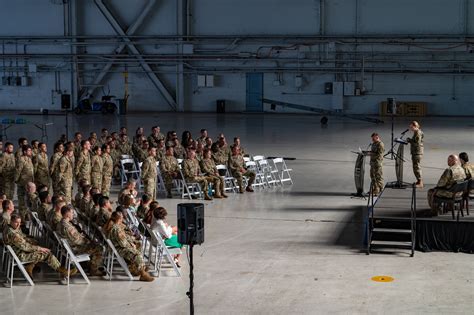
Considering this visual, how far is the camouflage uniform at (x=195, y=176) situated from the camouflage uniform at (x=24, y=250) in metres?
6.47

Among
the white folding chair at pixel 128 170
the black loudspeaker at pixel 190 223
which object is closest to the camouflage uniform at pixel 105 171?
the white folding chair at pixel 128 170

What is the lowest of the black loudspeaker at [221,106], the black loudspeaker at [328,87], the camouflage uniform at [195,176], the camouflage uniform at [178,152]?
the camouflage uniform at [195,176]

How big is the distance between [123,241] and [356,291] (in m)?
3.25

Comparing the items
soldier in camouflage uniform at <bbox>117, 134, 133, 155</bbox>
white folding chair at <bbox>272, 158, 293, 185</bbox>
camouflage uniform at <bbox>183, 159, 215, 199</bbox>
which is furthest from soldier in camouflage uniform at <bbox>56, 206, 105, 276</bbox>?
soldier in camouflage uniform at <bbox>117, 134, 133, 155</bbox>

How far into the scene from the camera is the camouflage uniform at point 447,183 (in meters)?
12.8

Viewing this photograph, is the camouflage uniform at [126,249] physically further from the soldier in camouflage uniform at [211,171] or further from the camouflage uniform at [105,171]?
the soldier in camouflage uniform at [211,171]

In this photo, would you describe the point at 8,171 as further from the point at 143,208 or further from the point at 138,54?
the point at 138,54

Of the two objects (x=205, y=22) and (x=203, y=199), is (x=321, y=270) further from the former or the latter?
(x=205, y=22)

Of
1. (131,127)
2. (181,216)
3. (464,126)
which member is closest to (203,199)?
(181,216)

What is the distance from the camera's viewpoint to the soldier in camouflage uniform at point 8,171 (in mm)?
14758

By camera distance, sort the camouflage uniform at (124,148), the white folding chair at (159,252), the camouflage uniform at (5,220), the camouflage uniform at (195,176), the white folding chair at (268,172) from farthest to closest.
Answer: the camouflage uniform at (124,148) → the white folding chair at (268,172) → the camouflage uniform at (195,176) → the white folding chair at (159,252) → the camouflage uniform at (5,220)

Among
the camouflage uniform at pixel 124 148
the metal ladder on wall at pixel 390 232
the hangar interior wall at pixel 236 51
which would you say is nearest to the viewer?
the metal ladder on wall at pixel 390 232

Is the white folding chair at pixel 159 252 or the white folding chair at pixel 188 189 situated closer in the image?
the white folding chair at pixel 159 252

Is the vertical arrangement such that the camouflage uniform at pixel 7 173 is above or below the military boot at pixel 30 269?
above
